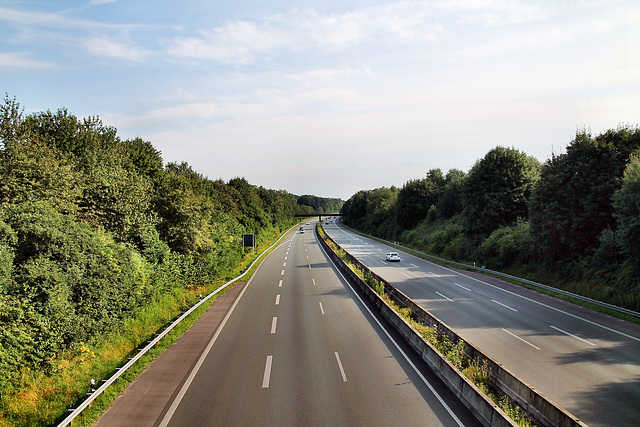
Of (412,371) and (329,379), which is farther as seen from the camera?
(412,371)

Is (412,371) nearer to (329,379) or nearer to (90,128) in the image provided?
(329,379)

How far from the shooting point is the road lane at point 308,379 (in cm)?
988

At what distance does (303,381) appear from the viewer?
12.1m

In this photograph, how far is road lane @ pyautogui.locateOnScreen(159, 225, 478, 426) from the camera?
32.4 feet

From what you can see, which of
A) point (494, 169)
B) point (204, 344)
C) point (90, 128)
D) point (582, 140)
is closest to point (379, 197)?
point (494, 169)

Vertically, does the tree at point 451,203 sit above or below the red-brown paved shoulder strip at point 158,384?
above

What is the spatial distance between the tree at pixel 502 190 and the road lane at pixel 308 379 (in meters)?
28.2

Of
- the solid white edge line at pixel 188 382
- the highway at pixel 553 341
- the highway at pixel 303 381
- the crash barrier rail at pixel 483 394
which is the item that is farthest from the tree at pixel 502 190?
the solid white edge line at pixel 188 382

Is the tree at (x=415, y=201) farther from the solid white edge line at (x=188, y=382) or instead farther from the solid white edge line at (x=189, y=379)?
the solid white edge line at (x=188, y=382)

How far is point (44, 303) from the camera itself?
12.0 m

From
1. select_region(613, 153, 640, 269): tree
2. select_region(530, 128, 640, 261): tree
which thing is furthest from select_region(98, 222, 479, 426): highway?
select_region(530, 128, 640, 261): tree

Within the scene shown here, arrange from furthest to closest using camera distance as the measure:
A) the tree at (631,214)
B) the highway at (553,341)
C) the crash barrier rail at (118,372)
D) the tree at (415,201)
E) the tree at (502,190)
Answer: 1. the tree at (415,201)
2. the tree at (502,190)
3. the tree at (631,214)
4. the highway at (553,341)
5. the crash barrier rail at (118,372)

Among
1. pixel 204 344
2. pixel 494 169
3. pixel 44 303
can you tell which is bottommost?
pixel 204 344

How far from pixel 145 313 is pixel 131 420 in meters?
9.17
